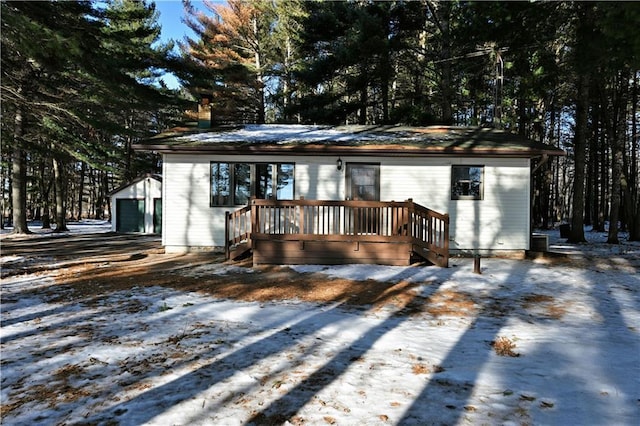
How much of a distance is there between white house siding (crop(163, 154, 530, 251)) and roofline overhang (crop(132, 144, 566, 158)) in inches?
8.9

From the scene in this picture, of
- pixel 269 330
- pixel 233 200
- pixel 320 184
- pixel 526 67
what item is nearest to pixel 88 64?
pixel 233 200

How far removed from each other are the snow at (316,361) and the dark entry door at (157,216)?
600 inches

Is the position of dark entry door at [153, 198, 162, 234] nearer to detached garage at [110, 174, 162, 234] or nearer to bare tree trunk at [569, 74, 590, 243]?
detached garage at [110, 174, 162, 234]

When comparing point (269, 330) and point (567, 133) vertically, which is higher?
point (567, 133)

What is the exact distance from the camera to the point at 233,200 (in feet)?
35.1

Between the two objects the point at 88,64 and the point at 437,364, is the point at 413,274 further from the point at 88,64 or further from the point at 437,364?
the point at 88,64

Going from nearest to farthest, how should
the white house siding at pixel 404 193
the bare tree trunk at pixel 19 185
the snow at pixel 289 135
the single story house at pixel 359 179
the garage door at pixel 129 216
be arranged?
the single story house at pixel 359 179 < the white house siding at pixel 404 193 < the snow at pixel 289 135 < the bare tree trunk at pixel 19 185 < the garage door at pixel 129 216

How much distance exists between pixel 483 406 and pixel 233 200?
8.92 meters

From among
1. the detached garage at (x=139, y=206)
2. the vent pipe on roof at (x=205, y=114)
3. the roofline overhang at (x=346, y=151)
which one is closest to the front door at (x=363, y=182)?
the roofline overhang at (x=346, y=151)

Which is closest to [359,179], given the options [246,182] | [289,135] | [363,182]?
[363,182]

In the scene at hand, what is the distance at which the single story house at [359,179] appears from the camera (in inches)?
403

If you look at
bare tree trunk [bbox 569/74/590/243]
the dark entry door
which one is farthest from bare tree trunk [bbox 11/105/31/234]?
bare tree trunk [bbox 569/74/590/243]

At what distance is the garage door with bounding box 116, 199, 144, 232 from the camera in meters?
21.5

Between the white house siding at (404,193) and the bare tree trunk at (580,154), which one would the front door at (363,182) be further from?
the bare tree trunk at (580,154)
